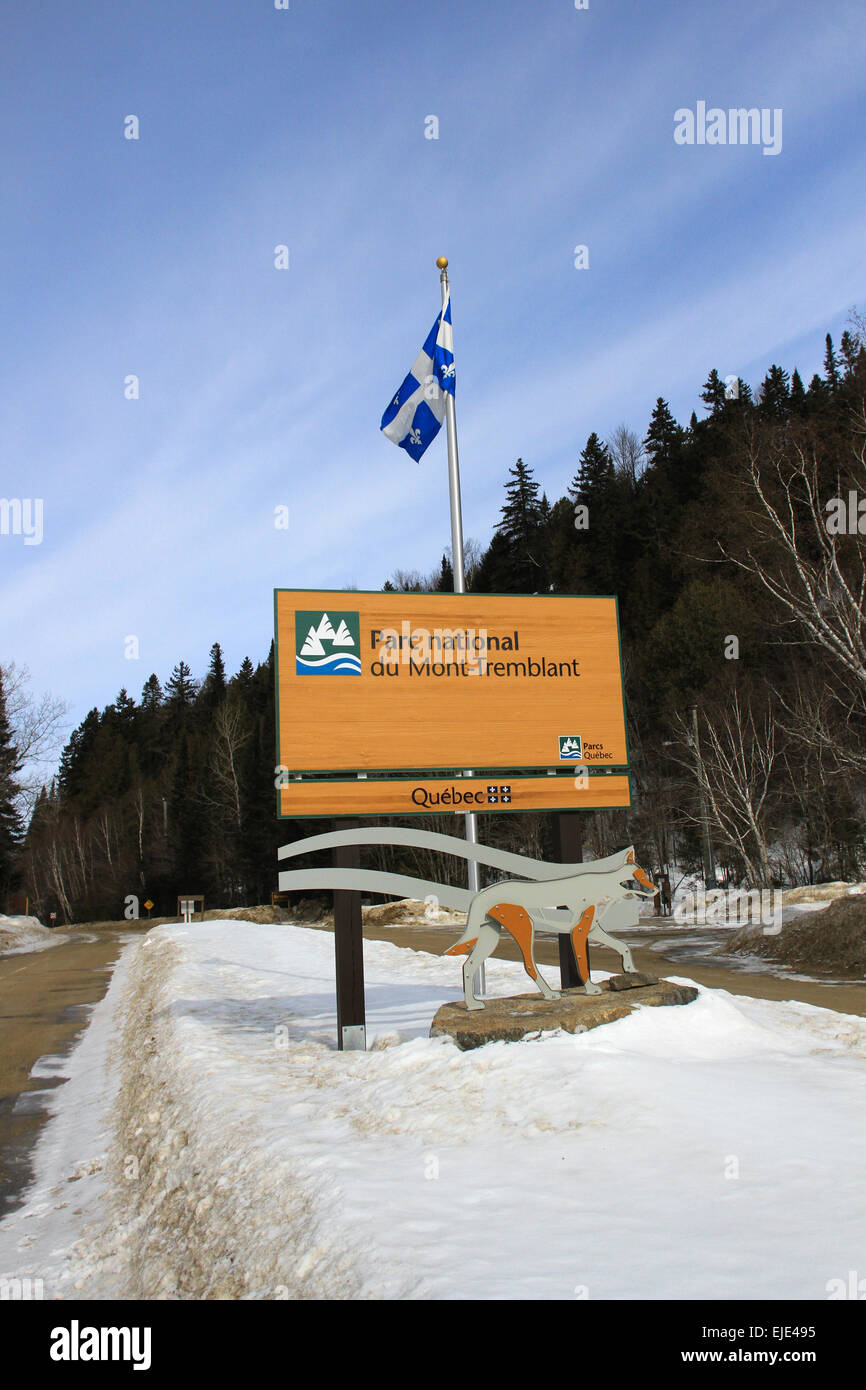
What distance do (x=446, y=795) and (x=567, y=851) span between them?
1473 mm

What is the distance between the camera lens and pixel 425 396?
13.0 m

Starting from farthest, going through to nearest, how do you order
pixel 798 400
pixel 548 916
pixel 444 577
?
pixel 444 577
pixel 798 400
pixel 548 916

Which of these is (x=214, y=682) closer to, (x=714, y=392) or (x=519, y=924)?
(x=714, y=392)

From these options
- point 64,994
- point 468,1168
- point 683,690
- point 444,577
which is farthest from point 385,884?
point 444,577

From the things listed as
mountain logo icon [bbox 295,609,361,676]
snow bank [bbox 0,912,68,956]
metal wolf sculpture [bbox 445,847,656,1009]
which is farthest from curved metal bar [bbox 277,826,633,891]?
snow bank [bbox 0,912,68,956]

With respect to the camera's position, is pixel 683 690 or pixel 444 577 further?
pixel 444 577

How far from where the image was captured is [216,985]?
582 inches

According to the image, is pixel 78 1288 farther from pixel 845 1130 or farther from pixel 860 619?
pixel 860 619

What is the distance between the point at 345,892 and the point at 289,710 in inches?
76.9

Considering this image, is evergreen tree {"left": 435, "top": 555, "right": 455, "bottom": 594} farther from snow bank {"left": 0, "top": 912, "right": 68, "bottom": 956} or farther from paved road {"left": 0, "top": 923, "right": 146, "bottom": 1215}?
paved road {"left": 0, "top": 923, "right": 146, "bottom": 1215}

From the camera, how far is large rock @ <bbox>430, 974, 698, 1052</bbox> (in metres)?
7.61

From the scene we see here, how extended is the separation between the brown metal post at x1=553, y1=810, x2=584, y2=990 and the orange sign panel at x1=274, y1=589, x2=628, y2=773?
0.64 meters

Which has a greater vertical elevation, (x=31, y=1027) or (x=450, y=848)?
(x=450, y=848)
